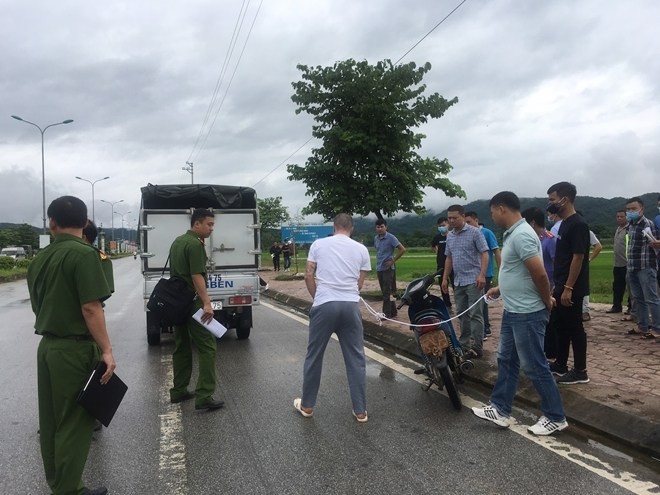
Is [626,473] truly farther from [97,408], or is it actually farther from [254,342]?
[254,342]

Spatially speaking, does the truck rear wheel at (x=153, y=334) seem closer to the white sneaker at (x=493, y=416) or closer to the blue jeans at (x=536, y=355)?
the white sneaker at (x=493, y=416)

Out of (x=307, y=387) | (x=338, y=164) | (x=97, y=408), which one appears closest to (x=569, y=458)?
(x=307, y=387)

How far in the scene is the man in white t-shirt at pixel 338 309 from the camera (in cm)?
442

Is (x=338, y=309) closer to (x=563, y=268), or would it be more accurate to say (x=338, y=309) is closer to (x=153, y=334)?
(x=563, y=268)

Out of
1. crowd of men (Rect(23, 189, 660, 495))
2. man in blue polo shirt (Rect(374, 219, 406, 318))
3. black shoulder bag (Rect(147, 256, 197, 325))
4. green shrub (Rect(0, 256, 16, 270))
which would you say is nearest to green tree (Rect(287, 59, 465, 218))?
man in blue polo shirt (Rect(374, 219, 406, 318))

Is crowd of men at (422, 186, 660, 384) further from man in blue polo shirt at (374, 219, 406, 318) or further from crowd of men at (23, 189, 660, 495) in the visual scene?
man in blue polo shirt at (374, 219, 406, 318)

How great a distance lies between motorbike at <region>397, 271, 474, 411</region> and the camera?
15.4ft

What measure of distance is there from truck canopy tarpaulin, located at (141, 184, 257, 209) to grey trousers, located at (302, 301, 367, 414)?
489 centimetres

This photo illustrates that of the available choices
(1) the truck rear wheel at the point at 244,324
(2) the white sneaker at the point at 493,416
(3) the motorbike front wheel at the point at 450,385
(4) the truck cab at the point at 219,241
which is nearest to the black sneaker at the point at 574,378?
(2) the white sneaker at the point at 493,416

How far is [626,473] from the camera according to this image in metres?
3.37

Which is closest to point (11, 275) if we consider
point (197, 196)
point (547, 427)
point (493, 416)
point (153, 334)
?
point (197, 196)

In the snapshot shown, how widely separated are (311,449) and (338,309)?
3.75 ft

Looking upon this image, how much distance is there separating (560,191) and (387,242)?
4.55 metres

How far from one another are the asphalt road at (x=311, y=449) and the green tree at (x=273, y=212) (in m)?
53.4
